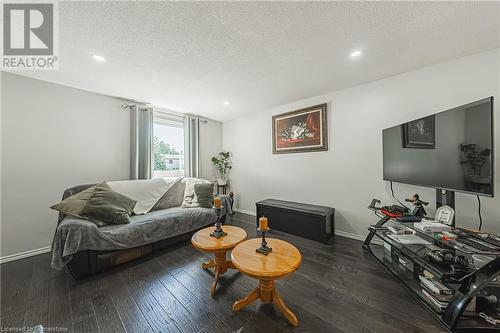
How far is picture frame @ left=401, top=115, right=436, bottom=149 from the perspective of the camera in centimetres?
157

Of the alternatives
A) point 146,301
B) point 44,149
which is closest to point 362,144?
point 146,301

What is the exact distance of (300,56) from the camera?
1812 mm

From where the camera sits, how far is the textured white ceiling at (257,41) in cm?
126

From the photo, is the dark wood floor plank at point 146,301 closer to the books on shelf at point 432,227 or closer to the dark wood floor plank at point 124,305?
the dark wood floor plank at point 124,305

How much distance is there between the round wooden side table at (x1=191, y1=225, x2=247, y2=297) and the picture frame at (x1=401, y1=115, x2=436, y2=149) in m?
2.04

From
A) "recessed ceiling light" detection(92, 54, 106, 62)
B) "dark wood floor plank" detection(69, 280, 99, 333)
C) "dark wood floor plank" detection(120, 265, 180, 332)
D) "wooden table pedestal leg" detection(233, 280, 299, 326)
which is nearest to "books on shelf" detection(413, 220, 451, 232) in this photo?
"wooden table pedestal leg" detection(233, 280, 299, 326)

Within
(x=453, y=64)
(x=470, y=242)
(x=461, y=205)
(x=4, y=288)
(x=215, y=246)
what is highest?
(x=453, y=64)

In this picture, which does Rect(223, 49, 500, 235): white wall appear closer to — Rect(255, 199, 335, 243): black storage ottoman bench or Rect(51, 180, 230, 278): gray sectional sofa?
Rect(255, 199, 335, 243): black storage ottoman bench

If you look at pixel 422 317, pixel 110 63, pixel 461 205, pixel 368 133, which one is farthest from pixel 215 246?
pixel 461 205

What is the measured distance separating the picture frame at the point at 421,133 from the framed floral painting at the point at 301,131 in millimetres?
1038

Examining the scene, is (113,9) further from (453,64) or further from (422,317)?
(453,64)

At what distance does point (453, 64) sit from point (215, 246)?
129 inches

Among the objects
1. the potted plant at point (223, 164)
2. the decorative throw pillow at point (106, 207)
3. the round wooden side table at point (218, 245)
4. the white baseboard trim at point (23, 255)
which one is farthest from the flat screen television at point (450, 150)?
the white baseboard trim at point (23, 255)

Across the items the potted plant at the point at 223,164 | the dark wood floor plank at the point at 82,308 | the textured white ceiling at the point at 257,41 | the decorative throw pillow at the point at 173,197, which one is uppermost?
the textured white ceiling at the point at 257,41
